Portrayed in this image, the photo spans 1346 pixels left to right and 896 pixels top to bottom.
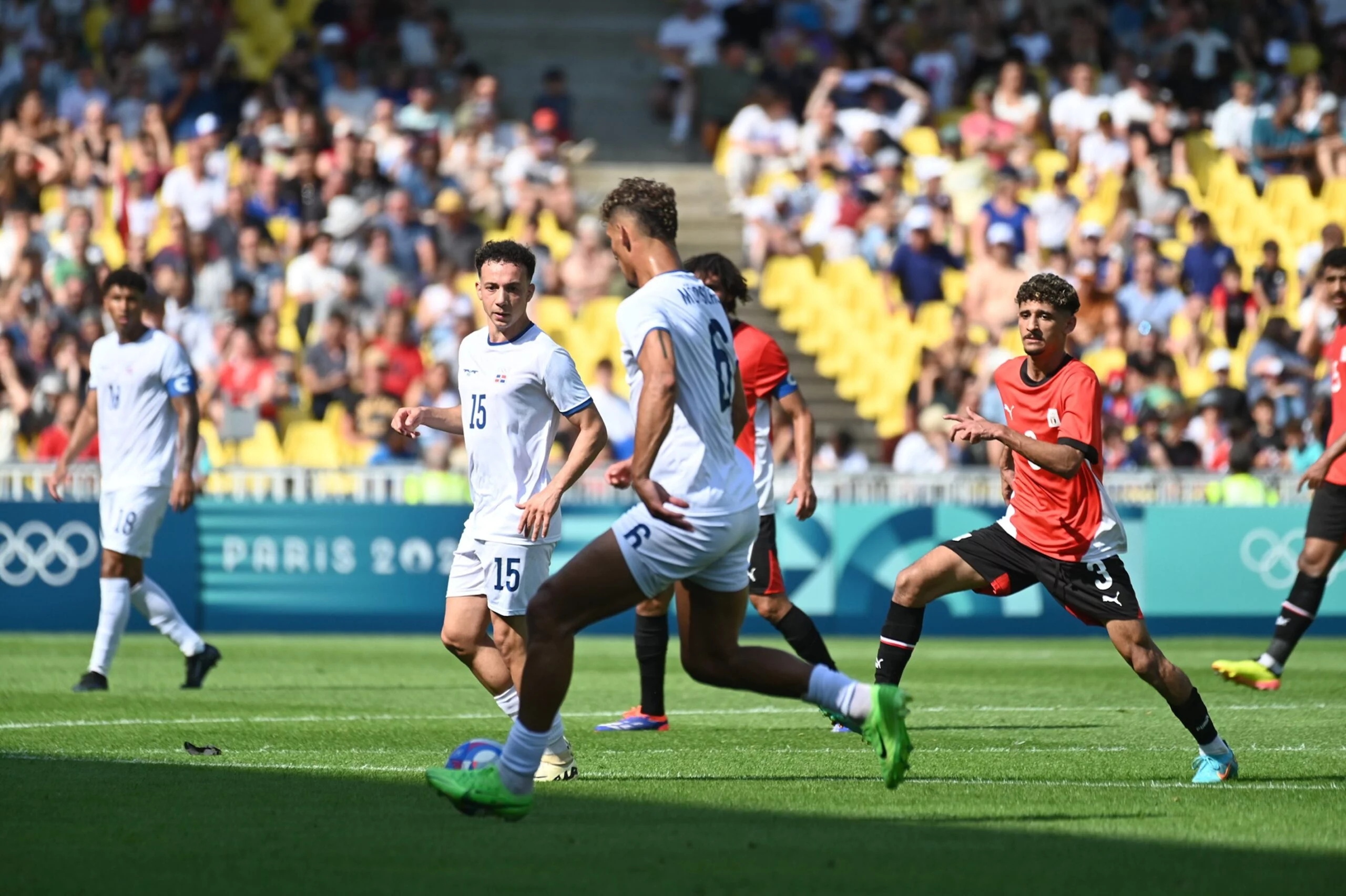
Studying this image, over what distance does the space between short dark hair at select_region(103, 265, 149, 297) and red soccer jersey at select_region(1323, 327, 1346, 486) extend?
23.2 ft

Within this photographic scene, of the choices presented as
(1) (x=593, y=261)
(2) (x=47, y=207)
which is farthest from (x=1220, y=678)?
(2) (x=47, y=207)

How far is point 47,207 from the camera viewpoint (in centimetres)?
2253

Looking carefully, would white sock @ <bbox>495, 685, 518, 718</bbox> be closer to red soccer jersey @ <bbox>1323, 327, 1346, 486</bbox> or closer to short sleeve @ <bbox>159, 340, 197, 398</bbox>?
short sleeve @ <bbox>159, 340, 197, 398</bbox>

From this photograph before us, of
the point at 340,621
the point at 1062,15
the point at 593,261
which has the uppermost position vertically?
the point at 1062,15

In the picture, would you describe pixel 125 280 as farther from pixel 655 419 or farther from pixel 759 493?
pixel 655 419

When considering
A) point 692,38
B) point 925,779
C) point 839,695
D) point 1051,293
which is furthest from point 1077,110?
point 839,695

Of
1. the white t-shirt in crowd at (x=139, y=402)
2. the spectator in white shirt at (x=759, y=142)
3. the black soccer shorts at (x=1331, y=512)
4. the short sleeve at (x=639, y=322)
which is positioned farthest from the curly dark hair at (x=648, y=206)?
the spectator in white shirt at (x=759, y=142)

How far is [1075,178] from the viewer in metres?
24.6

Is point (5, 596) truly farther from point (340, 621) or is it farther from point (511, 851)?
point (511, 851)

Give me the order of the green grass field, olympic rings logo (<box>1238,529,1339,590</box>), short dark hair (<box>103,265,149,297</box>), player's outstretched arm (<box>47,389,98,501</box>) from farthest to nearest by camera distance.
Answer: olympic rings logo (<box>1238,529,1339,590</box>) → player's outstretched arm (<box>47,389,98,501</box>) → short dark hair (<box>103,265,149,297</box>) → the green grass field

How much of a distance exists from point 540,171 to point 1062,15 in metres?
9.04

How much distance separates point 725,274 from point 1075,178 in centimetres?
1550

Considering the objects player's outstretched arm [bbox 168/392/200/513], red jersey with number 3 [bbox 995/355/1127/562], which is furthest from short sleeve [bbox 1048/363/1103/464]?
player's outstretched arm [bbox 168/392/200/513]

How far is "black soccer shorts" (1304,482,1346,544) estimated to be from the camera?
39.3ft
